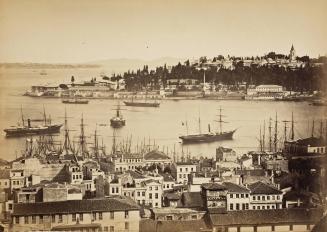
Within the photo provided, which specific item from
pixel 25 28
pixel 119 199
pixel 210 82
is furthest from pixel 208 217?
pixel 25 28

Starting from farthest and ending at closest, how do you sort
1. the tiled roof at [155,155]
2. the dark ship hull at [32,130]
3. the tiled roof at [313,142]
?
1. the tiled roof at [313,142]
2. the tiled roof at [155,155]
3. the dark ship hull at [32,130]

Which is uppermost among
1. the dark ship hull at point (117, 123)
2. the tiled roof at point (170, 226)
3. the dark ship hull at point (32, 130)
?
the dark ship hull at point (117, 123)

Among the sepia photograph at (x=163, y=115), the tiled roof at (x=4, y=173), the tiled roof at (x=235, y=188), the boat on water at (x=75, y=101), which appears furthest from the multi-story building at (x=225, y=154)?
the tiled roof at (x=4, y=173)

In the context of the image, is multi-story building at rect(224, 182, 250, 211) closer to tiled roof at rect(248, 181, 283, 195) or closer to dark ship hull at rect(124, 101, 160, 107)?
tiled roof at rect(248, 181, 283, 195)

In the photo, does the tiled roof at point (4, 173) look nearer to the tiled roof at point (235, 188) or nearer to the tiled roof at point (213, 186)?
the tiled roof at point (213, 186)

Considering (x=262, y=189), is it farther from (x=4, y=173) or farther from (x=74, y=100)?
(x=4, y=173)

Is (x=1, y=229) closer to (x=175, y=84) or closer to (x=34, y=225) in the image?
(x=34, y=225)
